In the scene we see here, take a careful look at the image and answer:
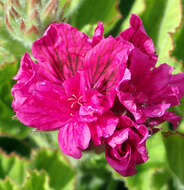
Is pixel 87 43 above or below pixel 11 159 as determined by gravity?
above

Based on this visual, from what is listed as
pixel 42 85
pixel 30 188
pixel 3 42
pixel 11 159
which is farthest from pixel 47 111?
pixel 11 159

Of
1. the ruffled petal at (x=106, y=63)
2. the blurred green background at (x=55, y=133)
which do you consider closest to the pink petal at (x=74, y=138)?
the ruffled petal at (x=106, y=63)

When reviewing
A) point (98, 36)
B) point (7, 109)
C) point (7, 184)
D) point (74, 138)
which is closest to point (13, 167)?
point (7, 184)

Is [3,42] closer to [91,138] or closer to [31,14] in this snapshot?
[31,14]

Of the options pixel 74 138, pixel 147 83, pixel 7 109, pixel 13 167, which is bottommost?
pixel 13 167

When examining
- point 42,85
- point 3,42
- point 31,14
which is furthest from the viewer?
point 3,42

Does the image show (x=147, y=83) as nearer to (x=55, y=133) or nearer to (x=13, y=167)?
(x=55, y=133)

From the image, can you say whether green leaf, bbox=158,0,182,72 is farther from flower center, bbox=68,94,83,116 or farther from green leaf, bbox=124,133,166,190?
flower center, bbox=68,94,83,116

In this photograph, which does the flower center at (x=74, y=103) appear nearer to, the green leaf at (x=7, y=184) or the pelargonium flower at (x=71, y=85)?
the pelargonium flower at (x=71, y=85)
